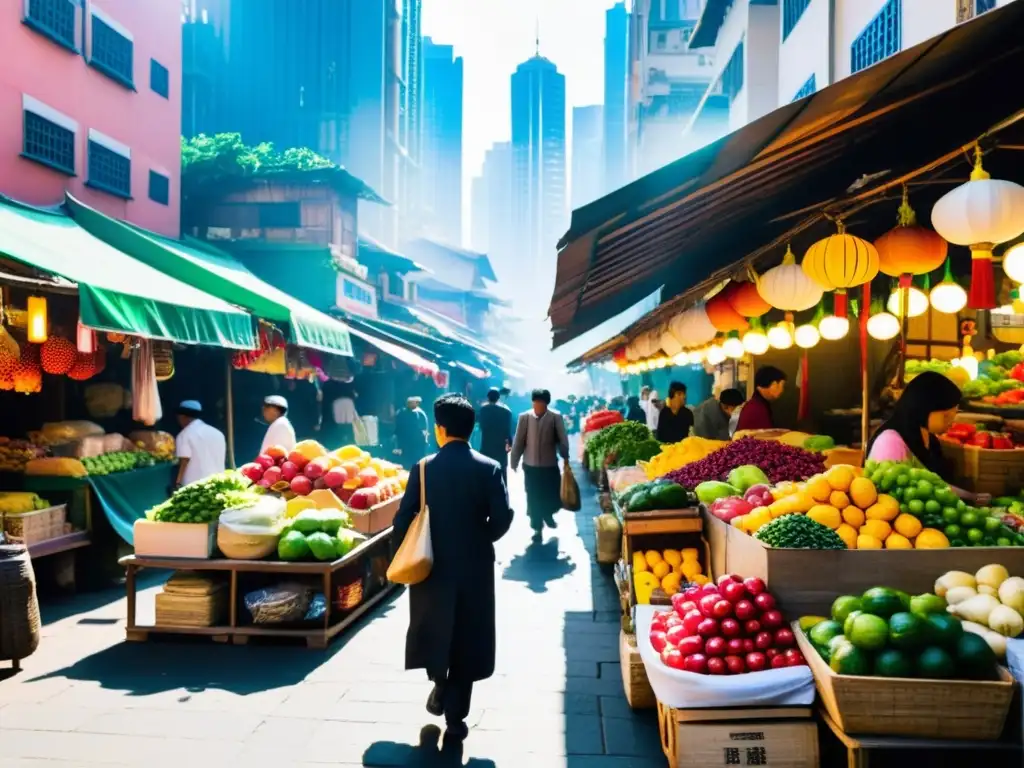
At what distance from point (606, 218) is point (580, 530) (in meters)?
8.47

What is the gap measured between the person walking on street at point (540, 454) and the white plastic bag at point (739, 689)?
6.74m

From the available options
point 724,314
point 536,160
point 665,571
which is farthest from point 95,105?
point 536,160

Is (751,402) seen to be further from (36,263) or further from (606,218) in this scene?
(36,263)

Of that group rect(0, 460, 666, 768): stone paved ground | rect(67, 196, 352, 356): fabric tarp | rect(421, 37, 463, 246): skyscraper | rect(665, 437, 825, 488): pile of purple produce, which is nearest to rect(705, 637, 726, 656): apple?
rect(0, 460, 666, 768): stone paved ground

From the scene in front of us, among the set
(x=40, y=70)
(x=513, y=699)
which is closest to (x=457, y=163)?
(x=40, y=70)

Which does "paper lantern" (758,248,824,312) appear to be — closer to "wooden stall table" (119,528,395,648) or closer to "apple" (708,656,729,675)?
"apple" (708,656,729,675)

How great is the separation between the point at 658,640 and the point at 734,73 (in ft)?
63.4

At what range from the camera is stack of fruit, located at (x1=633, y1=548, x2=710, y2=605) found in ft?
18.4

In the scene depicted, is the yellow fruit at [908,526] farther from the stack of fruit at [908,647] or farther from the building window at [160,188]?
the building window at [160,188]

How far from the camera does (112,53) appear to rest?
14.0 metres

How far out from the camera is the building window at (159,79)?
15420mm

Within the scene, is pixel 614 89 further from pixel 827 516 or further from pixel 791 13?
pixel 827 516

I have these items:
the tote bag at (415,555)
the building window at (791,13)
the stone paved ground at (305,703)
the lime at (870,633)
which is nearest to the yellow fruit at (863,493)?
the lime at (870,633)

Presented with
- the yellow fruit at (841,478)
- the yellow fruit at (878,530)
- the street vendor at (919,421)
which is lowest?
the yellow fruit at (878,530)
